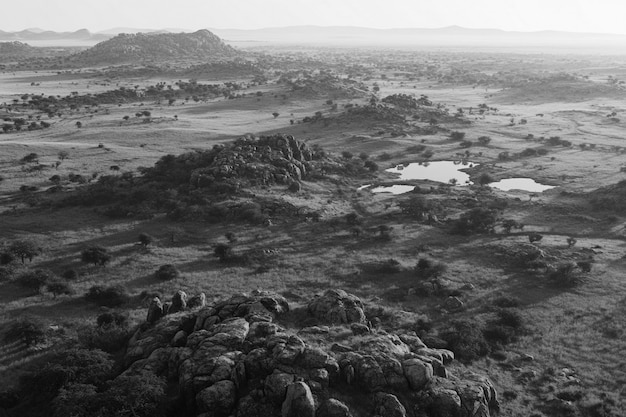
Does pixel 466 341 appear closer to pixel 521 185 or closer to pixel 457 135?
pixel 521 185

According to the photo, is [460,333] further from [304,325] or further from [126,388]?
[126,388]

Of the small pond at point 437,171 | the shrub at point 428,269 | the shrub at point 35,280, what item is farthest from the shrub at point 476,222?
the shrub at point 35,280

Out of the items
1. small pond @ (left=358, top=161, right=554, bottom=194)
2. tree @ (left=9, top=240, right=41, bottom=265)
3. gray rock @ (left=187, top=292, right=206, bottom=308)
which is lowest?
small pond @ (left=358, top=161, right=554, bottom=194)

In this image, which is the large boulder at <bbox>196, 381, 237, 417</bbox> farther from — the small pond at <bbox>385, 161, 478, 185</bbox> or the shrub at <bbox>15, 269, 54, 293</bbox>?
the small pond at <bbox>385, 161, 478, 185</bbox>

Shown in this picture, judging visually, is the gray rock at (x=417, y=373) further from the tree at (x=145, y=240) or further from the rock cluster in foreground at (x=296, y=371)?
the tree at (x=145, y=240)

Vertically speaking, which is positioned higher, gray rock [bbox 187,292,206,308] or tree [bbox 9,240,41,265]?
gray rock [bbox 187,292,206,308]

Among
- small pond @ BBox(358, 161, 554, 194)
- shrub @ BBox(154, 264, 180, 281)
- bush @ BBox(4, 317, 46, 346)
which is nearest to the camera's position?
bush @ BBox(4, 317, 46, 346)

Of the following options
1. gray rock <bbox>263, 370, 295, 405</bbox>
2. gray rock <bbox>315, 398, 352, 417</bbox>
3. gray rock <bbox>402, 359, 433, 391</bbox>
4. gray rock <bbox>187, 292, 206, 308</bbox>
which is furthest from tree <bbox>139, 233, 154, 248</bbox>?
gray rock <bbox>402, 359, 433, 391</bbox>
